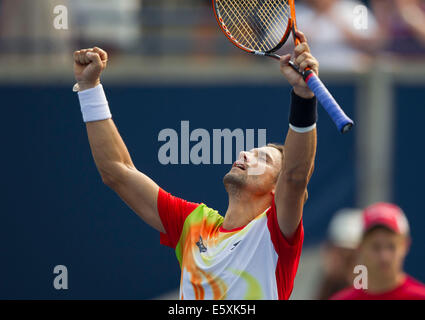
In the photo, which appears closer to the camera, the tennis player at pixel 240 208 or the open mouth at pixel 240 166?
the tennis player at pixel 240 208

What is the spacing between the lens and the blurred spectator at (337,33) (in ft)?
29.5

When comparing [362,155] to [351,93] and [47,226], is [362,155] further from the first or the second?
[47,226]

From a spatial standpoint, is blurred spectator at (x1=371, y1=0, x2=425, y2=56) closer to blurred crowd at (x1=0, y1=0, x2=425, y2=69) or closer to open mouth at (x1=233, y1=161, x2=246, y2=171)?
blurred crowd at (x1=0, y1=0, x2=425, y2=69)

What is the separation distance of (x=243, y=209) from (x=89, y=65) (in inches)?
45.9

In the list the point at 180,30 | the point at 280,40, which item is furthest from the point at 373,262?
the point at 180,30

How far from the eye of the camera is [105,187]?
848cm

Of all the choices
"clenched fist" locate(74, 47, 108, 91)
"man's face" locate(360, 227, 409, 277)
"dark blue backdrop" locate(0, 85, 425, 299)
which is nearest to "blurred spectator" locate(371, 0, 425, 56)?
"dark blue backdrop" locate(0, 85, 425, 299)

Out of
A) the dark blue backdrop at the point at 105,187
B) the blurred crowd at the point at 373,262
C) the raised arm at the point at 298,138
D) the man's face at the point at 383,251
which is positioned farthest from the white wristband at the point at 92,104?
the dark blue backdrop at the point at 105,187

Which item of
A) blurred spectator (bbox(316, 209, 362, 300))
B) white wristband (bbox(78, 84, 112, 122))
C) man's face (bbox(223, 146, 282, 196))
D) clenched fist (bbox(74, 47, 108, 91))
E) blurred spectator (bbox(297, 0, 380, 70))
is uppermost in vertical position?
blurred spectator (bbox(297, 0, 380, 70))

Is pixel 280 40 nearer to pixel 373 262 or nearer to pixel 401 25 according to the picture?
pixel 373 262

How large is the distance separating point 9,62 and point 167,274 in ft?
9.70

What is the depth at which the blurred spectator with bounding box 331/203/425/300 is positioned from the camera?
5488 millimetres

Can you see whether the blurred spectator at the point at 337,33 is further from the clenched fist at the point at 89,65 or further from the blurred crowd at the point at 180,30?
the clenched fist at the point at 89,65

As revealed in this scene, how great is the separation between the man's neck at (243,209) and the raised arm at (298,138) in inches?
19.4
